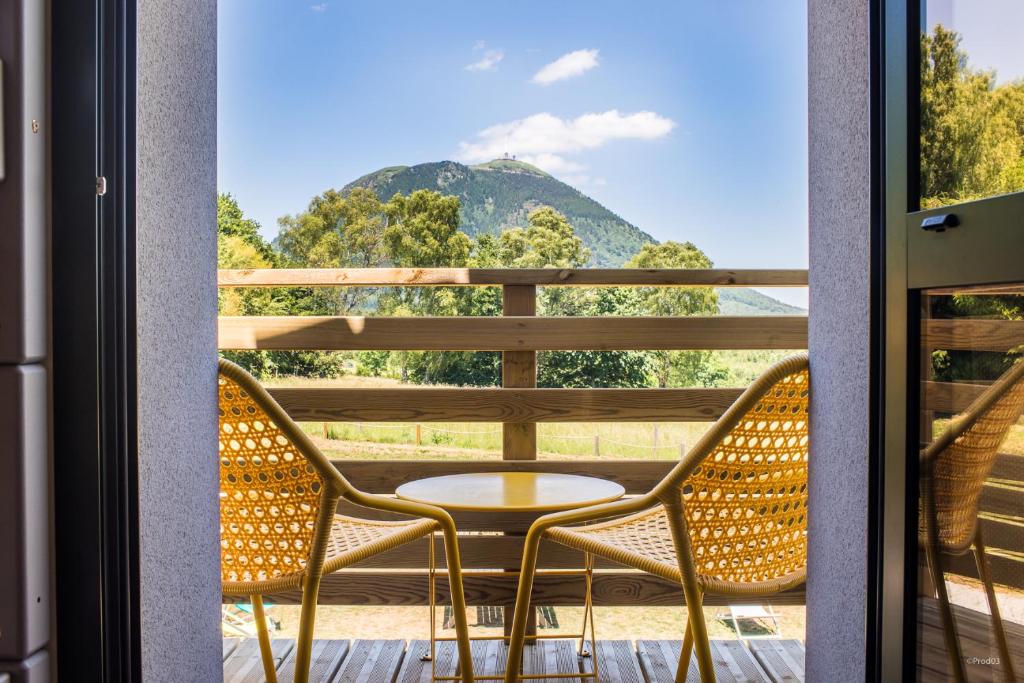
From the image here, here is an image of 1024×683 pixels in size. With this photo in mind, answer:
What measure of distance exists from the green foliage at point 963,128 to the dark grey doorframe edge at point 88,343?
4.01ft

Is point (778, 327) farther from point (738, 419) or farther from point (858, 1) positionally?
point (858, 1)

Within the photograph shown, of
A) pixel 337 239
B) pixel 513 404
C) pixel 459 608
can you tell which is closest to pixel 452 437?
pixel 337 239

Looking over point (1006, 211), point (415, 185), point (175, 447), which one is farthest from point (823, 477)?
point (415, 185)

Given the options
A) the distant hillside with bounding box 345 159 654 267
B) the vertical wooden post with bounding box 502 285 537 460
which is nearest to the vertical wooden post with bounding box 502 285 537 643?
the vertical wooden post with bounding box 502 285 537 460

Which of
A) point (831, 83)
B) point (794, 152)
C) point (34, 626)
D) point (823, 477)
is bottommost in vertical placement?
point (34, 626)

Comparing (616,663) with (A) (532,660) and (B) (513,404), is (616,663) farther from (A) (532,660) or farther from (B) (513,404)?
(B) (513,404)

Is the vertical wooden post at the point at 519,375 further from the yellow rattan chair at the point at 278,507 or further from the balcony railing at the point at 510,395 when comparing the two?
the yellow rattan chair at the point at 278,507

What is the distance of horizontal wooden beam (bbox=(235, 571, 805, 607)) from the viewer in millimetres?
2309

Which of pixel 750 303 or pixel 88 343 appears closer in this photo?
pixel 88 343

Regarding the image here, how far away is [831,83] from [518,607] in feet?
4.06

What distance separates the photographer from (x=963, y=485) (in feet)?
3.33

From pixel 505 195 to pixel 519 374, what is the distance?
24.4ft

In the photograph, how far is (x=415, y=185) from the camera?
991 cm

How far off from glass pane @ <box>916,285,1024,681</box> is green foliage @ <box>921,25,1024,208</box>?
144mm
